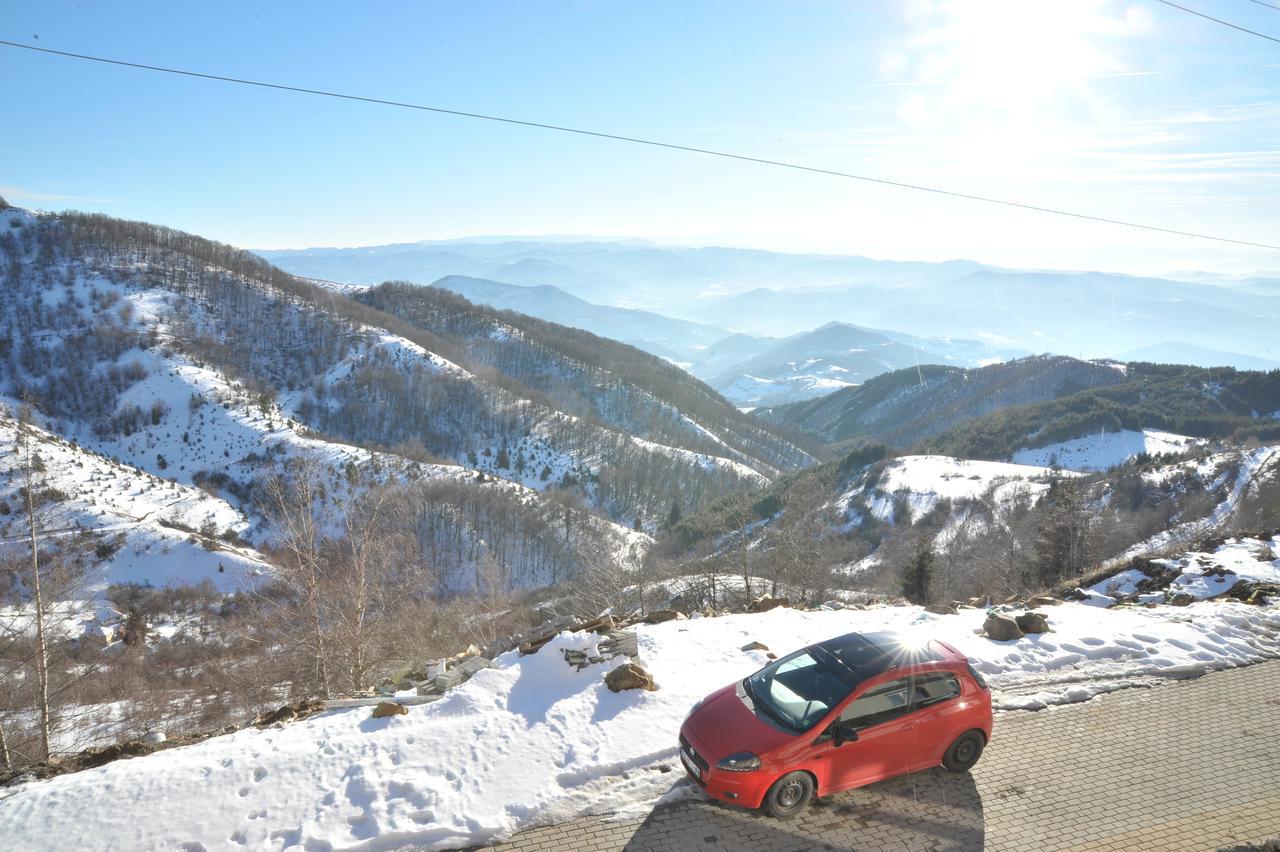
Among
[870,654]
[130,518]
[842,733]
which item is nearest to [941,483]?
[870,654]

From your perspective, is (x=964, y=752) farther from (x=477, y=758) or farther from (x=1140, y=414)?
(x=1140, y=414)

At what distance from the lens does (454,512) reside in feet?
313

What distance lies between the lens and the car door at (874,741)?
766cm

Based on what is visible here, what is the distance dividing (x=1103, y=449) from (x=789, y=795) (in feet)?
526

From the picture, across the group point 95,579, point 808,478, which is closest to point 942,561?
point 808,478

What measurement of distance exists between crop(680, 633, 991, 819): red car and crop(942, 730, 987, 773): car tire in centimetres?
1

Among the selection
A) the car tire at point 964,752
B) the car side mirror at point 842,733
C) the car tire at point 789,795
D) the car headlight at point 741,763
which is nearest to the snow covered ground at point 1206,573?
the car tire at point 964,752

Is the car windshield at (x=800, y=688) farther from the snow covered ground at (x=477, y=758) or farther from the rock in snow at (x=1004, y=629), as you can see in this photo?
the rock in snow at (x=1004, y=629)

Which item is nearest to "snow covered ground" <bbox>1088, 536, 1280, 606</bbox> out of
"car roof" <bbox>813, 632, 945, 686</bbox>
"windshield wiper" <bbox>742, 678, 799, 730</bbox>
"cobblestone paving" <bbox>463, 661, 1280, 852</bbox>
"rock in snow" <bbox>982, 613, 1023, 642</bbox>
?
"rock in snow" <bbox>982, 613, 1023, 642</bbox>

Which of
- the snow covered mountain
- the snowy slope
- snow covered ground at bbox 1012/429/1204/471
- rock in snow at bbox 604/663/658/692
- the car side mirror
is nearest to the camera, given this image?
the car side mirror

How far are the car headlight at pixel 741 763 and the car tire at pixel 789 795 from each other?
1.25 feet

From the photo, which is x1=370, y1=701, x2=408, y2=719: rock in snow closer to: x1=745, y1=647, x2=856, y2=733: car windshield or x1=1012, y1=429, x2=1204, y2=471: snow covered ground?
x1=745, y1=647, x2=856, y2=733: car windshield

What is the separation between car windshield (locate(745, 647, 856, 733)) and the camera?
7.75 metres

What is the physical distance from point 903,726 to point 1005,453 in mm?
152950
